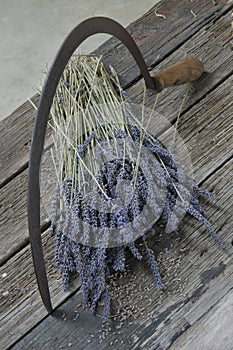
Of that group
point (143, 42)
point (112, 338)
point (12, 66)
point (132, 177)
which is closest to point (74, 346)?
point (112, 338)

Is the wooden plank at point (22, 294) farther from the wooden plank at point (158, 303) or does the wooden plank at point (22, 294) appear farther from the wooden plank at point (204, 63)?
the wooden plank at point (204, 63)

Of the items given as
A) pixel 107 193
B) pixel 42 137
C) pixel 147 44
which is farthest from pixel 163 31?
pixel 42 137

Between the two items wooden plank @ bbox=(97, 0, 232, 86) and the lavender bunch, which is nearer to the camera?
the lavender bunch

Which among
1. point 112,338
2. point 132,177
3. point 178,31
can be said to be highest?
point 178,31

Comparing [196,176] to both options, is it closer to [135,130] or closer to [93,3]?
[135,130]

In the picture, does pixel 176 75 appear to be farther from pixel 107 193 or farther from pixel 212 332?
pixel 212 332

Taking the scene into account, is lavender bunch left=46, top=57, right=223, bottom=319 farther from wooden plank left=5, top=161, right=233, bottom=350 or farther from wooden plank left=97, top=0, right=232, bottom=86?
wooden plank left=97, top=0, right=232, bottom=86

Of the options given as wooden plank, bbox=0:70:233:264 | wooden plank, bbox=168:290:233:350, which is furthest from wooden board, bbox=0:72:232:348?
wooden plank, bbox=168:290:233:350

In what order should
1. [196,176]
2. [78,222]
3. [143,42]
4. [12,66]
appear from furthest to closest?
[12,66]
[143,42]
[196,176]
[78,222]
